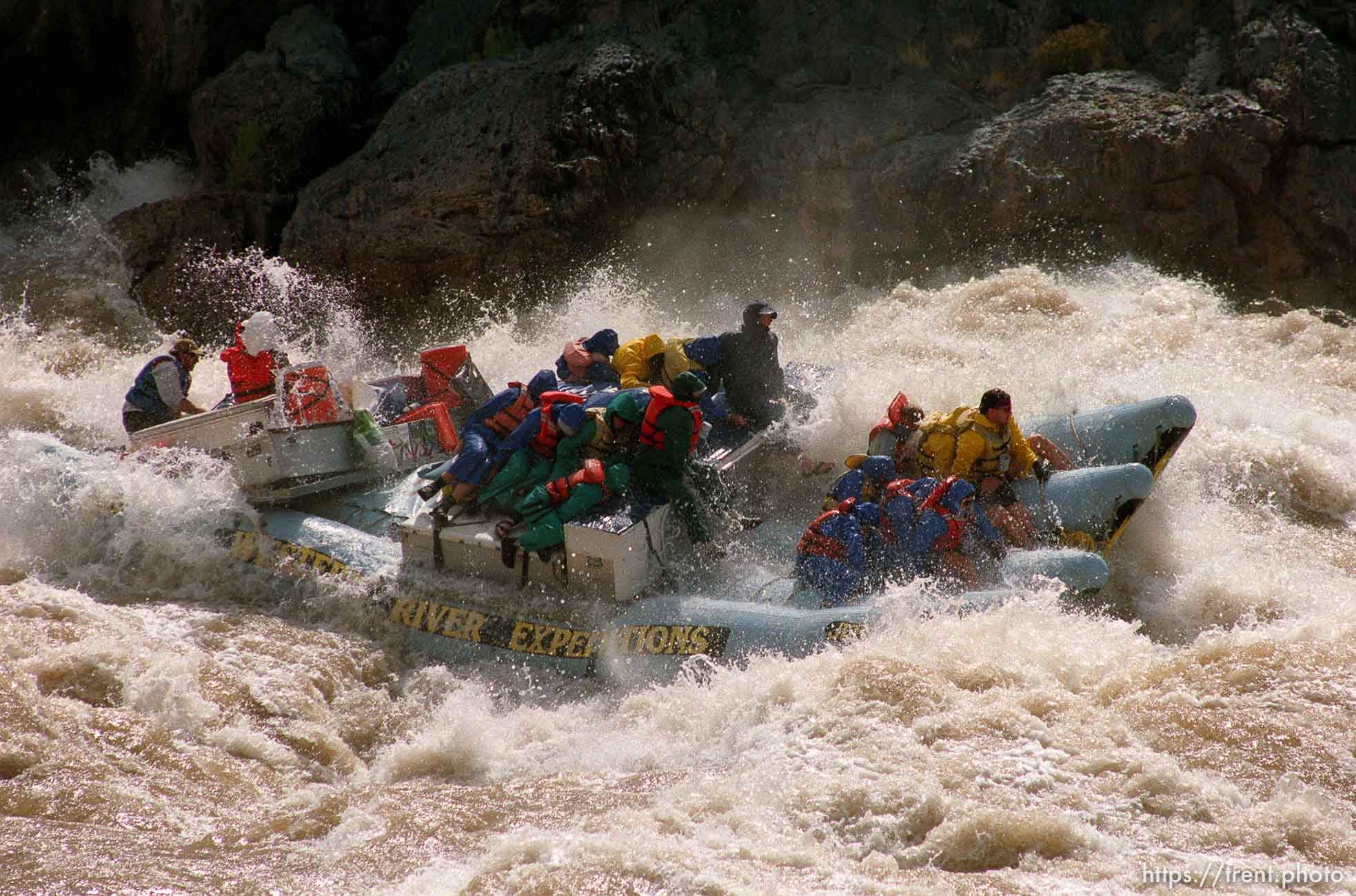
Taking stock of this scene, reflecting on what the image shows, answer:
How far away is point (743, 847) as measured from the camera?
4309 mm

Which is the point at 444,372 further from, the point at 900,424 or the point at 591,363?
the point at 900,424

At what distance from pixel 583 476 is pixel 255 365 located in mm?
3393

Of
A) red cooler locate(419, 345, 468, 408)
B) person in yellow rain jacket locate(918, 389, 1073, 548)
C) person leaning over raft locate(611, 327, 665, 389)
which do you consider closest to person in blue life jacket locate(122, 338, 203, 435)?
red cooler locate(419, 345, 468, 408)

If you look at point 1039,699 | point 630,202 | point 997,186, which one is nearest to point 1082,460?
→ point 1039,699

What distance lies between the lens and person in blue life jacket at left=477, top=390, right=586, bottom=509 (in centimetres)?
674

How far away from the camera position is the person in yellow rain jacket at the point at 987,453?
6.55m

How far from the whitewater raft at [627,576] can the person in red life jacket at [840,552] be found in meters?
0.13

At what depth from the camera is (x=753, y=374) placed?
786cm

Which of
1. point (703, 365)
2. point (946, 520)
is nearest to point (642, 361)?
point (703, 365)

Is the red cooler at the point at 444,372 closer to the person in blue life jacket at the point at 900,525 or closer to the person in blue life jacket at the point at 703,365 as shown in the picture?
the person in blue life jacket at the point at 703,365

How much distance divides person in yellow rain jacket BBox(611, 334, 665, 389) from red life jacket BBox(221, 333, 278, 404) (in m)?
2.76

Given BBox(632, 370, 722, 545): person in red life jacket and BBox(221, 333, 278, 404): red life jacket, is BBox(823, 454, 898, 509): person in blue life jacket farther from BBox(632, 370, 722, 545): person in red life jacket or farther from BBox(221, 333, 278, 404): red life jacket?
BBox(221, 333, 278, 404): red life jacket

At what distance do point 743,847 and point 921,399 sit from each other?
5106 mm

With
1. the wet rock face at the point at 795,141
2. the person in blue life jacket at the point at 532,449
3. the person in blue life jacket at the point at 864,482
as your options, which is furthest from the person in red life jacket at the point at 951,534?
the wet rock face at the point at 795,141
